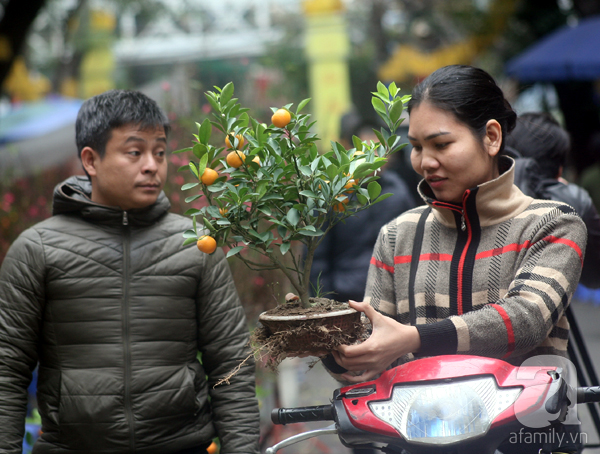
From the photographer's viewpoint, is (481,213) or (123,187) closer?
(481,213)

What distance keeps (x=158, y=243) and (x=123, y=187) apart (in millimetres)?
246

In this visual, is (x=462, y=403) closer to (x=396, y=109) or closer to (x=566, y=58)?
(x=396, y=109)

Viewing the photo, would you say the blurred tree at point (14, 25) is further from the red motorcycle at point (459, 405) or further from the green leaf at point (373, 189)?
the red motorcycle at point (459, 405)

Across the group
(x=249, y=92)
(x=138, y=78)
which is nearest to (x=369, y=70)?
(x=138, y=78)

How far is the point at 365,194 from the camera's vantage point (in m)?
1.74

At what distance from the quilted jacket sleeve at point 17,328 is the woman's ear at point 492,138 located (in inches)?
62.5

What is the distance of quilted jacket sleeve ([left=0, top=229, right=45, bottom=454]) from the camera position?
2.38 metres

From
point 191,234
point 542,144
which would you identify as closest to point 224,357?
point 191,234

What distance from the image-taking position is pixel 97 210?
99.7 inches

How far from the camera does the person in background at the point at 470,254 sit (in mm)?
1585

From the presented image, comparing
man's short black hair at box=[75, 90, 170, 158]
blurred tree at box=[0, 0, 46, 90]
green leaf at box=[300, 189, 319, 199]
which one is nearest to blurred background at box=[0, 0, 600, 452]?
blurred tree at box=[0, 0, 46, 90]

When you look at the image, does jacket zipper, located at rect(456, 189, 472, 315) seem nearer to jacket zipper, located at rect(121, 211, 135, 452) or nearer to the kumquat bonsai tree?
the kumquat bonsai tree

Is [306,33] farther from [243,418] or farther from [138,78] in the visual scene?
[138,78]

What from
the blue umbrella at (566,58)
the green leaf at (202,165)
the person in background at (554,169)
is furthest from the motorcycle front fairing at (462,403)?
the blue umbrella at (566,58)
